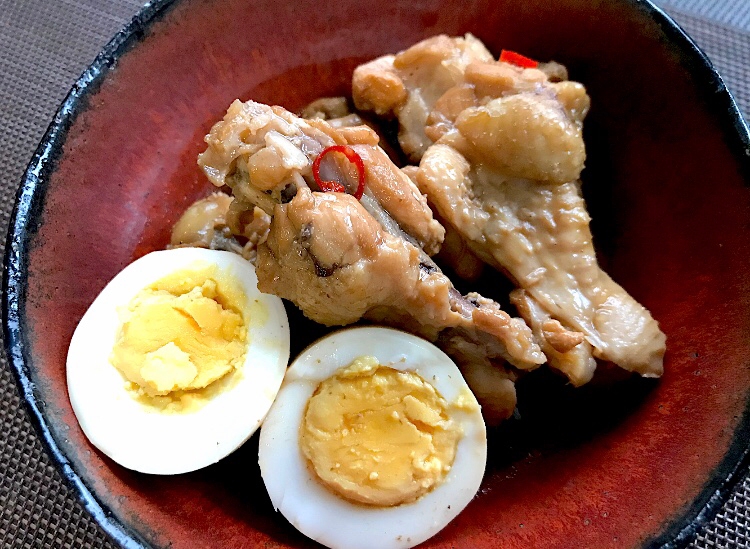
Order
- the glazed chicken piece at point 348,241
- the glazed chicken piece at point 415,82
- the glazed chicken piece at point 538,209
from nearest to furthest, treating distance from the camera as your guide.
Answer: the glazed chicken piece at point 348,241 < the glazed chicken piece at point 538,209 < the glazed chicken piece at point 415,82

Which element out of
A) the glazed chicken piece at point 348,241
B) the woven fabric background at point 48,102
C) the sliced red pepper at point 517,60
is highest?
the sliced red pepper at point 517,60

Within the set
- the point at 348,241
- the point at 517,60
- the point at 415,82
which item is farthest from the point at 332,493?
the point at 517,60

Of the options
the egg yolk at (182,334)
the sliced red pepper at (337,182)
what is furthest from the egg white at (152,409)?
the sliced red pepper at (337,182)

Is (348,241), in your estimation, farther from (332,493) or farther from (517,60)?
(517,60)

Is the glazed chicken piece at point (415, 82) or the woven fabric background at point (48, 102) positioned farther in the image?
the glazed chicken piece at point (415, 82)

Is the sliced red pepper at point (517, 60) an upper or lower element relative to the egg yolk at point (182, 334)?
upper

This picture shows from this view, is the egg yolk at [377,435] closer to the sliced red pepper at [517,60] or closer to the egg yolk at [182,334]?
the egg yolk at [182,334]
